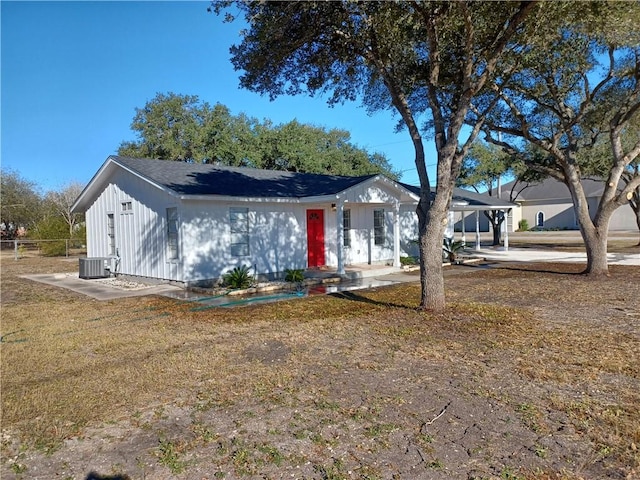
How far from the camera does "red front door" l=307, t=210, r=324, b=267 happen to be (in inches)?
608

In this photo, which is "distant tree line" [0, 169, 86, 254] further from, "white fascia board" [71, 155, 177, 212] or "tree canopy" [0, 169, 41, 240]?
"white fascia board" [71, 155, 177, 212]

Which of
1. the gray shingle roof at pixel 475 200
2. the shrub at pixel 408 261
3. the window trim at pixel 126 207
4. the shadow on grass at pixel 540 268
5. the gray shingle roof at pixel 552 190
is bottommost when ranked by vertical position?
the shadow on grass at pixel 540 268

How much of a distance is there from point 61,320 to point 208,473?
22.0ft

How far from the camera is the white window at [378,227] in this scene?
57.6ft

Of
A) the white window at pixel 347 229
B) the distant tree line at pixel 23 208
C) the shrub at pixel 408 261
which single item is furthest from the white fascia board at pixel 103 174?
the distant tree line at pixel 23 208

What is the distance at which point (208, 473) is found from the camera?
3.10 meters

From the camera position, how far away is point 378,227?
17.7 metres

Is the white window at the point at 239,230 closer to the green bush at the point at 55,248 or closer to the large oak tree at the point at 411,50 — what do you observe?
the large oak tree at the point at 411,50

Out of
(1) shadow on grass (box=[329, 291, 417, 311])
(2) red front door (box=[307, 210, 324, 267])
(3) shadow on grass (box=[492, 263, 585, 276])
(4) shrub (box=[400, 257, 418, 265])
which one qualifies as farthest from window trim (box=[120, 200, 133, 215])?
(3) shadow on grass (box=[492, 263, 585, 276])

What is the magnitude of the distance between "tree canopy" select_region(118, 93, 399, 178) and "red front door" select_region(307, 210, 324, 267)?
1527cm

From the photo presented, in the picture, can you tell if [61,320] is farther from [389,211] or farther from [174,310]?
[389,211]

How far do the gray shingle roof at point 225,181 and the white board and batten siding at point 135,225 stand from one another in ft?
1.47

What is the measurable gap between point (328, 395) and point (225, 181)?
35.2 ft

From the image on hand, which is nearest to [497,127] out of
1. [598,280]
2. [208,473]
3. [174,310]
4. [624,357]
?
[598,280]
